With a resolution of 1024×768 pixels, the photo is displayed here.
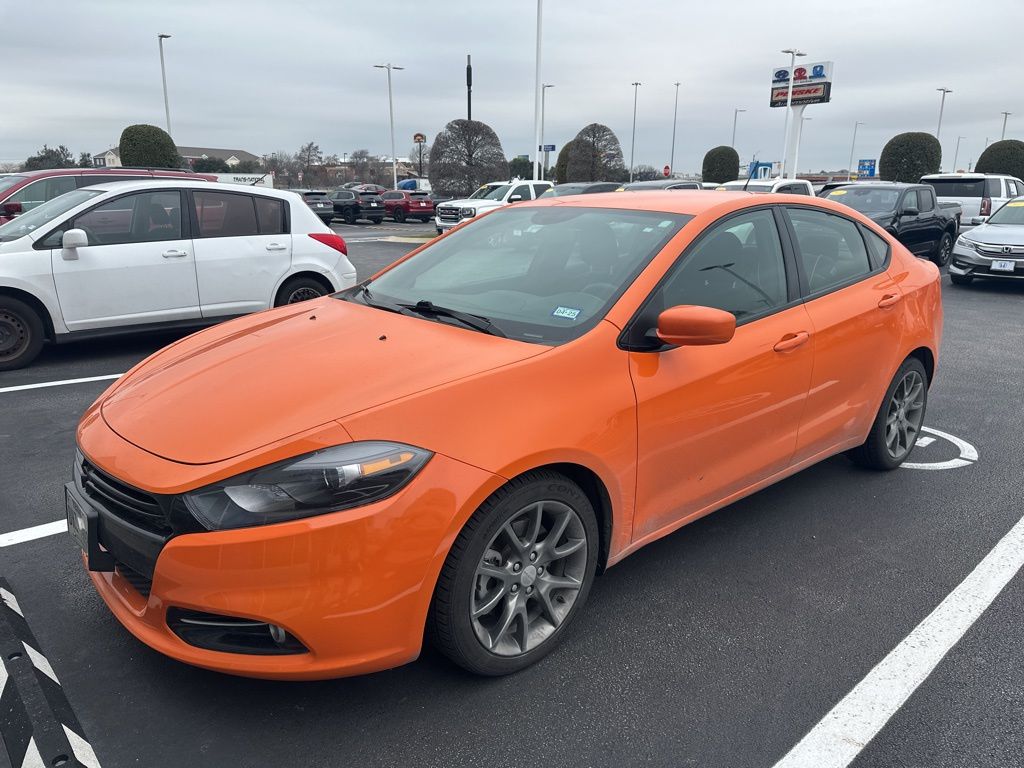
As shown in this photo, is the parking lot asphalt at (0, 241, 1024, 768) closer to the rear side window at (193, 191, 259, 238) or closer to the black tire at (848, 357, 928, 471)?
the black tire at (848, 357, 928, 471)

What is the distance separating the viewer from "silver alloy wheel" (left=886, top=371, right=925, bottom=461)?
14.4 feet

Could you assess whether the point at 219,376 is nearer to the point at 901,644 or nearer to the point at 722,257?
the point at 722,257

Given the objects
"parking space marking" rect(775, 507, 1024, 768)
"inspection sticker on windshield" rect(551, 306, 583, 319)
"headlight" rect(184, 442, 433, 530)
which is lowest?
"parking space marking" rect(775, 507, 1024, 768)

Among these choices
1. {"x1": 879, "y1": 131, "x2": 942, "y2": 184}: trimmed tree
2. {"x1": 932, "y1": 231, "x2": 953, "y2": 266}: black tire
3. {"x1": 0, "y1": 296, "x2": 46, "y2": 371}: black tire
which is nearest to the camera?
{"x1": 0, "y1": 296, "x2": 46, "y2": 371}: black tire

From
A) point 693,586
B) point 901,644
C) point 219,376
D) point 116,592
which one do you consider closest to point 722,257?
point 693,586

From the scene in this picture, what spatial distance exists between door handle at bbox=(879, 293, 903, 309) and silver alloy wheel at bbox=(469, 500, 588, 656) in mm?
2299

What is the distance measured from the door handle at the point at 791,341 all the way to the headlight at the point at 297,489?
74.6 inches

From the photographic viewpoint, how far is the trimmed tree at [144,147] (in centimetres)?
2652

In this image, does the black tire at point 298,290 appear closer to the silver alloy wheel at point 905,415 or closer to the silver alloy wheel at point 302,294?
the silver alloy wheel at point 302,294

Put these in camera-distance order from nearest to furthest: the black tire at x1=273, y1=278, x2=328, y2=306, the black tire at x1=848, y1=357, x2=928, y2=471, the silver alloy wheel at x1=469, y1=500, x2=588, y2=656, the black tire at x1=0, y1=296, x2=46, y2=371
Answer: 1. the silver alloy wheel at x1=469, y1=500, x2=588, y2=656
2. the black tire at x1=848, y1=357, x2=928, y2=471
3. the black tire at x1=0, y1=296, x2=46, y2=371
4. the black tire at x1=273, y1=278, x2=328, y2=306

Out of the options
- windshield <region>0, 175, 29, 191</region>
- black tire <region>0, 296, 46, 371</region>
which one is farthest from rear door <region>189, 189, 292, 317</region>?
windshield <region>0, 175, 29, 191</region>

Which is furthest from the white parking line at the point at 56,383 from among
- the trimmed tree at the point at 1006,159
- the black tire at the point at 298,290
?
the trimmed tree at the point at 1006,159

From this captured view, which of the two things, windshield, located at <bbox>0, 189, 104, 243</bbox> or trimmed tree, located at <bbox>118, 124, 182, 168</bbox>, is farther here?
trimmed tree, located at <bbox>118, 124, 182, 168</bbox>

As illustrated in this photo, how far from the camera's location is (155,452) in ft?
7.70
